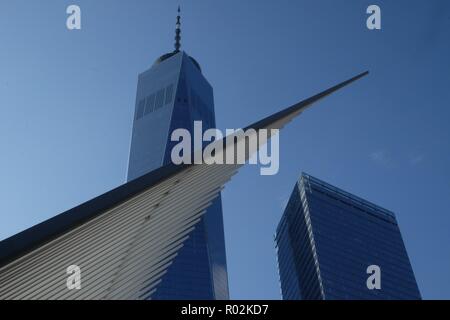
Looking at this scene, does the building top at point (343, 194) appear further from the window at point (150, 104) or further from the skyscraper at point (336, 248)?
the window at point (150, 104)

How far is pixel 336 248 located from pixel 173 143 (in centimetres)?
5393

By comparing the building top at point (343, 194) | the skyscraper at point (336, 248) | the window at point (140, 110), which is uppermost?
the window at point (140, 110)

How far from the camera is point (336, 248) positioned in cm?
15462

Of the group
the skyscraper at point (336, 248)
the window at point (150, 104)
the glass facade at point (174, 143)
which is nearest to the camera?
the glass facade at point (174, 143)

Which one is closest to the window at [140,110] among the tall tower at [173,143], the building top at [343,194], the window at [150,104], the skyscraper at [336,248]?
the tall tower at [173,143]

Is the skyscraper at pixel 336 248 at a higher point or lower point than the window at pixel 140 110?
lower

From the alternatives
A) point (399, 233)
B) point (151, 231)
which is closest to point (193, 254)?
point (399, 233)

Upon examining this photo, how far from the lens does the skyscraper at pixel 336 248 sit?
14700cm

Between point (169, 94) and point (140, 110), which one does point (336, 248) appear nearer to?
point (169, 94)

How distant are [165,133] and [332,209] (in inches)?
2063

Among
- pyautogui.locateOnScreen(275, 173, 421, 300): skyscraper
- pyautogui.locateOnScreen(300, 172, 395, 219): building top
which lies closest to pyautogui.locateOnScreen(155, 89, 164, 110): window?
pyautogui.locateOnScreen(275, 173, 421, 300): skyscraper

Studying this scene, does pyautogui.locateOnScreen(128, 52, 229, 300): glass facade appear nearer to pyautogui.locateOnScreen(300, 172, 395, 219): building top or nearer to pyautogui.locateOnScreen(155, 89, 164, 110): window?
pyautogui.locateOnScreen(155, 89, 164, 110): window
